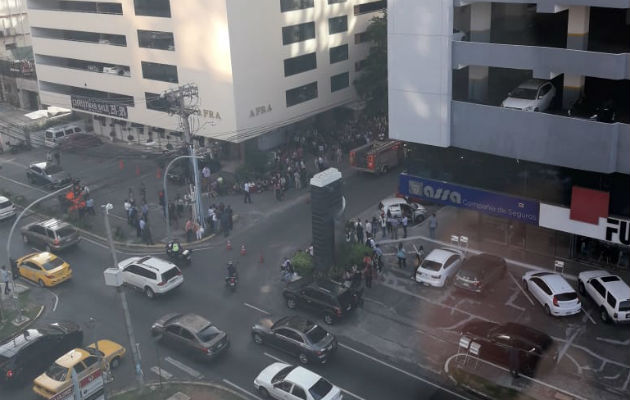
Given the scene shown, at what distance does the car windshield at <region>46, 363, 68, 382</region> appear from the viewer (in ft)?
86.2

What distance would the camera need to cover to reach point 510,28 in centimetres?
3253

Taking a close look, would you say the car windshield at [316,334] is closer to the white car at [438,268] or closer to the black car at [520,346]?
the black car at [520,346]

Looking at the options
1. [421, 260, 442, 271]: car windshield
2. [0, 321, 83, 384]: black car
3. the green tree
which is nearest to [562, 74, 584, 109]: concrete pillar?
[421, 260, 442, 271]: car windshield

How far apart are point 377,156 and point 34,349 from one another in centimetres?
2671

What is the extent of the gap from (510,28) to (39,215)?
1195 inches

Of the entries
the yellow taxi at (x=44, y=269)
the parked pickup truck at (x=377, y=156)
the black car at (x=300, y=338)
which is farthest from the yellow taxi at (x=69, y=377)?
the parked pickup truck at (x=377, y=156)

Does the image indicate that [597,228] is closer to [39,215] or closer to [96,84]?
[39,215]

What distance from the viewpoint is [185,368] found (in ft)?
92.1

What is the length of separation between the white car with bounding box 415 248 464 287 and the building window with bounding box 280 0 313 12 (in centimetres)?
2476

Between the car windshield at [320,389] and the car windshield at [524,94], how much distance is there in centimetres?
1550

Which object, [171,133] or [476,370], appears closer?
[476,370]

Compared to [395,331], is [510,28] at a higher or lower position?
higher

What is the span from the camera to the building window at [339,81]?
5747cm

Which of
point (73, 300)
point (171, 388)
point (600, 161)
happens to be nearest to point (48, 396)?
point (171, 388)
